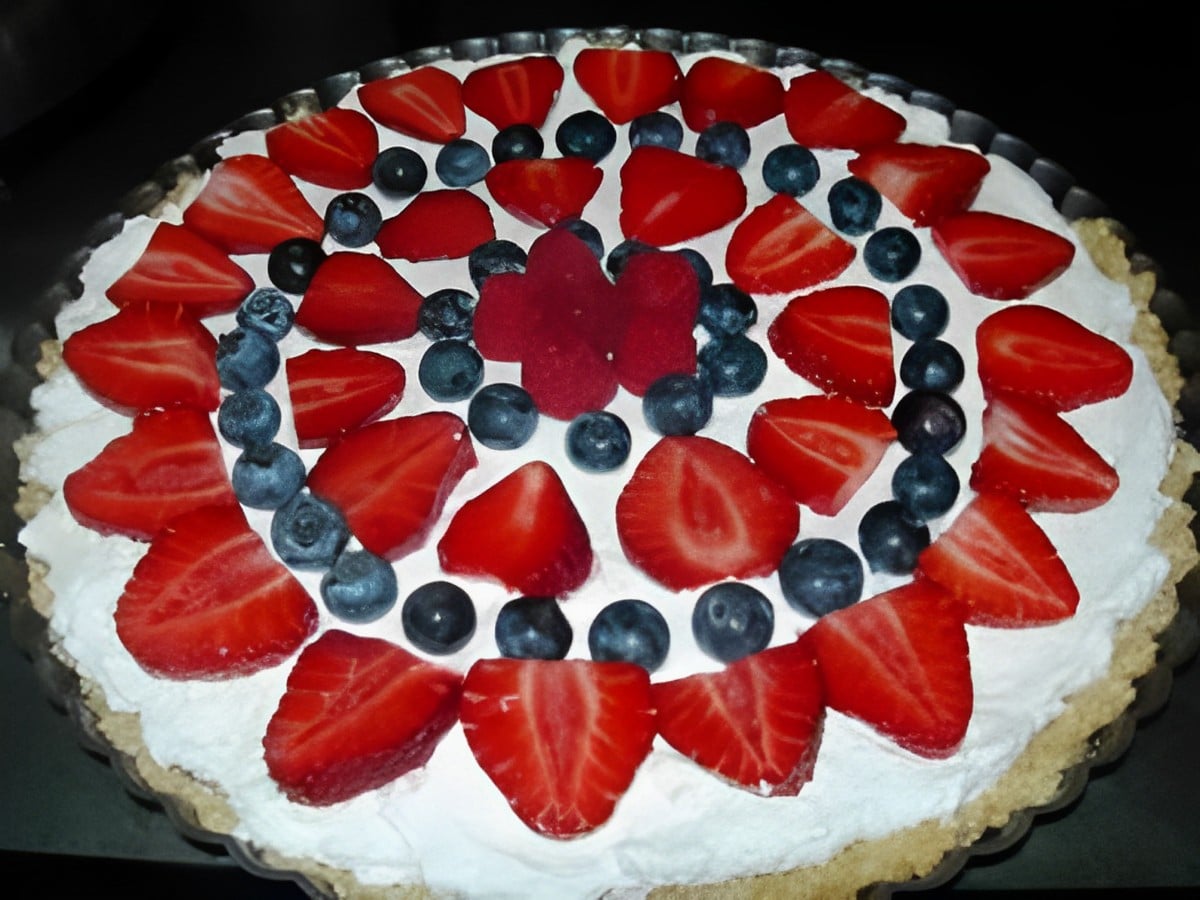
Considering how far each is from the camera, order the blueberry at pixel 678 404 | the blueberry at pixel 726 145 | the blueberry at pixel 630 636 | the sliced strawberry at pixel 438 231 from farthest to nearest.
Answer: the blueberry at pixel 726 145
the sliced strawberry at pixel 438 231
the blueberry at pixel 678 404
the blueberry at pixel 630 636

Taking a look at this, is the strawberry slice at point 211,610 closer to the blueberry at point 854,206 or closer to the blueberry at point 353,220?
the blueberry at point 353,220

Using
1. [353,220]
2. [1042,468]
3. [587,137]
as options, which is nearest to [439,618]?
[353,220]

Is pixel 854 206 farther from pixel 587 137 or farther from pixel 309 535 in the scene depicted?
pixel 309 535

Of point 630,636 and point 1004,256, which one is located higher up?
point 1004,256

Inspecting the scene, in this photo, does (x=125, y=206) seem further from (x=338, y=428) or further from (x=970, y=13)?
(x=970, y=13)

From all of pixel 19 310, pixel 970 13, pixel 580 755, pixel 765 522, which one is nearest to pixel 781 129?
pixel 765 522

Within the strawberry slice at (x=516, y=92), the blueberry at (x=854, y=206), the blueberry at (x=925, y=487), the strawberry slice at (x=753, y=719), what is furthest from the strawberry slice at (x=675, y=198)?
the strawberry slice at (x=753, y=719)

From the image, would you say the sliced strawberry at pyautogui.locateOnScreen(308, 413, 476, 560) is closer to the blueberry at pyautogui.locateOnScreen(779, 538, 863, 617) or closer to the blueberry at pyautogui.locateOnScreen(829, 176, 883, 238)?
the blueberry at pyautogui.locateOnScreen(779, 538, 863, 617)
